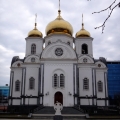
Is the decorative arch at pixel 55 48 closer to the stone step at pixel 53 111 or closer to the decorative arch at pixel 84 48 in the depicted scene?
the decorative arch at pixel 84 48

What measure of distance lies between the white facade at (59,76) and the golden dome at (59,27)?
1135 millimetres

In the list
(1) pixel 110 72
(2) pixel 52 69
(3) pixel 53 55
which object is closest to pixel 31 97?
(2) pixel 52 69

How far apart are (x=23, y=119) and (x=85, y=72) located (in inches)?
576

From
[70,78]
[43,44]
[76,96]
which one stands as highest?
[43,44]

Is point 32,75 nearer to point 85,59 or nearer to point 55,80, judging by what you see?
point 55,80

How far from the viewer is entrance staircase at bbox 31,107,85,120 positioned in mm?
22641

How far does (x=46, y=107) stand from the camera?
2839 cm

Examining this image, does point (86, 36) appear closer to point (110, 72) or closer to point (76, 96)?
point (76, 96)

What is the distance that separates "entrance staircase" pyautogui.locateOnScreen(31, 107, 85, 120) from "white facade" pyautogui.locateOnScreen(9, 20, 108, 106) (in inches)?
82.4

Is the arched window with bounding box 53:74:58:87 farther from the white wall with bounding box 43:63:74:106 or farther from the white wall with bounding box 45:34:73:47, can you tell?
the white wall with bounding box 45:34:73:47

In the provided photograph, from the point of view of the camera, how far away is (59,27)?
34375 mm

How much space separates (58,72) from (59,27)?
8.44 m

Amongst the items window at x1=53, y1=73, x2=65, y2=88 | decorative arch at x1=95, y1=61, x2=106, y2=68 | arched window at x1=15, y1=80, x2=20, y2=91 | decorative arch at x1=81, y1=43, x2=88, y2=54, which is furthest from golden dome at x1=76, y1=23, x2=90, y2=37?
arched window at x1=15, y1=80, x2=20, y2=91

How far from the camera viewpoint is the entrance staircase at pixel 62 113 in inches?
891
